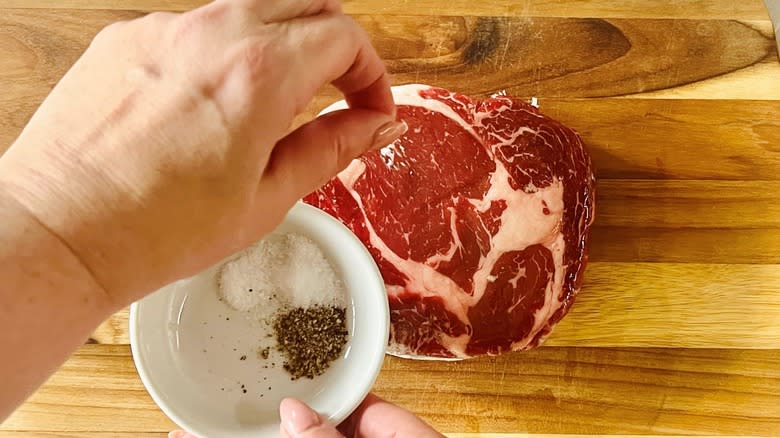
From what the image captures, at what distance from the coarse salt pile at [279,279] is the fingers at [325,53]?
462 mm

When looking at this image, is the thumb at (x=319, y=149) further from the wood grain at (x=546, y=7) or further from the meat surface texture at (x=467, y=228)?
the wood grain at (x=546, y=7)

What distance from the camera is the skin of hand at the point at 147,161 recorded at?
797 millimetres

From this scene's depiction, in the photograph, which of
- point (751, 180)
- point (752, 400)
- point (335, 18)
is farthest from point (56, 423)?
point (751, 180)

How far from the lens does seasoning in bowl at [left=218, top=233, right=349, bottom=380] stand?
1.40 meters

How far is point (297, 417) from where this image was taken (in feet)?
4.04

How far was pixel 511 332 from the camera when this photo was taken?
1.56 m

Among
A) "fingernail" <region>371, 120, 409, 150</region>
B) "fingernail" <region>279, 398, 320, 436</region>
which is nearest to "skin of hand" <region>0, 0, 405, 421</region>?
"fingernail" <region>371, 120, 409, 150</region>

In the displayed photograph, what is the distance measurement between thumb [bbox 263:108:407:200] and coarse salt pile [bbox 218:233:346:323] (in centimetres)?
39

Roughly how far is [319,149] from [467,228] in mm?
599

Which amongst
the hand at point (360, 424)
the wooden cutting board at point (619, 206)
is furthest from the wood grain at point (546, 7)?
the hand at point (360, 424)

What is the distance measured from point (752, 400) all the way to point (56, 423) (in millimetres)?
1575

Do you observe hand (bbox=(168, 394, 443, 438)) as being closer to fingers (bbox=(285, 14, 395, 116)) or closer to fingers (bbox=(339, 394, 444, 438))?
fingers (bbox=(339, 394, 444, 438))

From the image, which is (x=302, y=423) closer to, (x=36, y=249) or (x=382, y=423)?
(x=382, y=423)

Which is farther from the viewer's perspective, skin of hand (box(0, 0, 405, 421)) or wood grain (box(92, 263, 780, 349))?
wood grain (box(92, 263, 780, 349))
